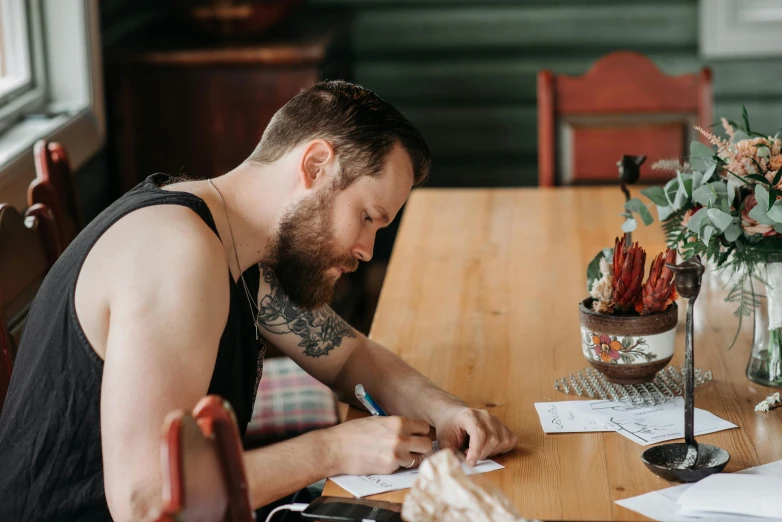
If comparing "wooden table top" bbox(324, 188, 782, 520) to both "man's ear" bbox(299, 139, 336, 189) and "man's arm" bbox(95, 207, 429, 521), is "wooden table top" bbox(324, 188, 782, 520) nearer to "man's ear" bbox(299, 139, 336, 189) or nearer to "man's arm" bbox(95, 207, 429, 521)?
"man's arm" bbox(95, 207, 429, 521)

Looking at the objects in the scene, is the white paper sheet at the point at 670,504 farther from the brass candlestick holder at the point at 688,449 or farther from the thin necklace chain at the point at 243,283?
the thin necklace chain at the point at 243,283

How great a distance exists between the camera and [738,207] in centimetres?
153

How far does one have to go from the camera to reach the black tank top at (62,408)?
137cm

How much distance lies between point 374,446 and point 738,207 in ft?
2.23

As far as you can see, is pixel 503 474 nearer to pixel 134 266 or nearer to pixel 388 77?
pixel 134 266

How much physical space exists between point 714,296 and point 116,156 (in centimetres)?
210

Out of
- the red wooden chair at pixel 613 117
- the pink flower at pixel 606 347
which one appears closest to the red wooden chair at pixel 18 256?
the pink flower at pixel 606 347

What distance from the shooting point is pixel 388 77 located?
4270mm

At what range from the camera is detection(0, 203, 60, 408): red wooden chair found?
1624 mm

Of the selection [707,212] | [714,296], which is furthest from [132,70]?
[707,212]

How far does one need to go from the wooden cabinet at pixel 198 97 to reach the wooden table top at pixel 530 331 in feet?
2.25

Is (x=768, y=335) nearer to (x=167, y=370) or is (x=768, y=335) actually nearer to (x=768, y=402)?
(x=768, y=402)

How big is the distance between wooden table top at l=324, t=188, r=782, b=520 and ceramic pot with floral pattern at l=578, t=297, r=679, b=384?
91 millimetres

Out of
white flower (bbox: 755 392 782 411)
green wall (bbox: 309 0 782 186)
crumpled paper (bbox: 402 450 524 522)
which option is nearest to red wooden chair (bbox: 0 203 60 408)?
crumpled paper (bbox: 402 450 524 522)
